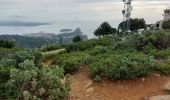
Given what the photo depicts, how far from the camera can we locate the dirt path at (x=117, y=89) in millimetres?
9961

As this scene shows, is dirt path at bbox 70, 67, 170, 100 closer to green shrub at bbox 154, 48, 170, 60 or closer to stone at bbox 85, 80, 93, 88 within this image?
stone at bbox 85, 80, 93, 88

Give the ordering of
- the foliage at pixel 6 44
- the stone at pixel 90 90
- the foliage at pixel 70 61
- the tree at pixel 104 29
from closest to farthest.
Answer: the stone at pixel 90 90
the foliage at pixel 70 61
the foliage at pixel 6 44
the tree at pixel 104 29

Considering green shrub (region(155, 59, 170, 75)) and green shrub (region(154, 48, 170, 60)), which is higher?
green shrub (region(154, 48, 170, 60))

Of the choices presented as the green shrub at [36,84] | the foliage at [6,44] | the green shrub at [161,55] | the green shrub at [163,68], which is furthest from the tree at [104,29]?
the green shrub at [36,84]

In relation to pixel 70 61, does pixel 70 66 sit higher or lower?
lower

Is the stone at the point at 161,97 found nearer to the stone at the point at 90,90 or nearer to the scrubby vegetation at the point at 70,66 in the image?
the scrubby vegetation at the point at 70,66

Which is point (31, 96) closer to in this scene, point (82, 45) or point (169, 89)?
point (169, 89)

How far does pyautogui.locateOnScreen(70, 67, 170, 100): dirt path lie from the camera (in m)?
A: 9.96

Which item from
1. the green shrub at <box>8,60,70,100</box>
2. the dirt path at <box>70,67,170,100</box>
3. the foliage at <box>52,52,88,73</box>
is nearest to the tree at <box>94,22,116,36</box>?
the foliage at <box>52,52,88,73</box>

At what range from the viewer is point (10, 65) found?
9.95m

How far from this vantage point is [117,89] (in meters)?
10.3

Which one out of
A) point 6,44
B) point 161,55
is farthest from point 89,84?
point 6,44

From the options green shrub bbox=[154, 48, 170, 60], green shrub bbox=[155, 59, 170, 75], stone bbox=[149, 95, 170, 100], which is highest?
green shrub bbox=[154, 48, 170, 60]

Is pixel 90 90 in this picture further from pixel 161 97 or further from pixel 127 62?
pixel 161 97
